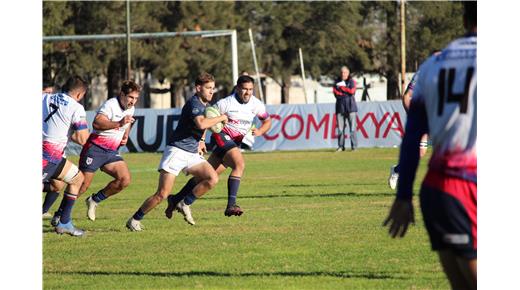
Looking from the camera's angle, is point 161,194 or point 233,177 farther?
point 233,177

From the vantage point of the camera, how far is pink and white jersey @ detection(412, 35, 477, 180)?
20.5ft

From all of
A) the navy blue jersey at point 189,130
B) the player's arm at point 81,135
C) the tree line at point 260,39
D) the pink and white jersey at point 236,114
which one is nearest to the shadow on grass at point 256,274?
the player's arm at point 81,135

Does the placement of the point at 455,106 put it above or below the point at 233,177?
above

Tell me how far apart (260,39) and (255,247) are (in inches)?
2579

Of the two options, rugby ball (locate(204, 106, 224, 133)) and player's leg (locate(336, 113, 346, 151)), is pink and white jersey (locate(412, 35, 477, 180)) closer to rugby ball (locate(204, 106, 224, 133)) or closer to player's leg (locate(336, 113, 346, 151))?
rugby ball (locate(204, 106, 224, 133))

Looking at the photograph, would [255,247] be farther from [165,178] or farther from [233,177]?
[233,177]

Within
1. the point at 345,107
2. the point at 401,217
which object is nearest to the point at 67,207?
the point at 401,217

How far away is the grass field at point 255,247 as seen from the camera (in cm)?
1033

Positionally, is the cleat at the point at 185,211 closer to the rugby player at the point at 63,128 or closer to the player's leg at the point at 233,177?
the player's leg at the point at 233,177

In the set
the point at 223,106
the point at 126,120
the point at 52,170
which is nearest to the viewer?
the point at 126,120

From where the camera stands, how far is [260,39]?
7769 centimetres

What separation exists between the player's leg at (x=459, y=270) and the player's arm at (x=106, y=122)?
8.82 metres

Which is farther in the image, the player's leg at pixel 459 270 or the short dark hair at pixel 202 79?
the short dark hair at pixel 202 79
